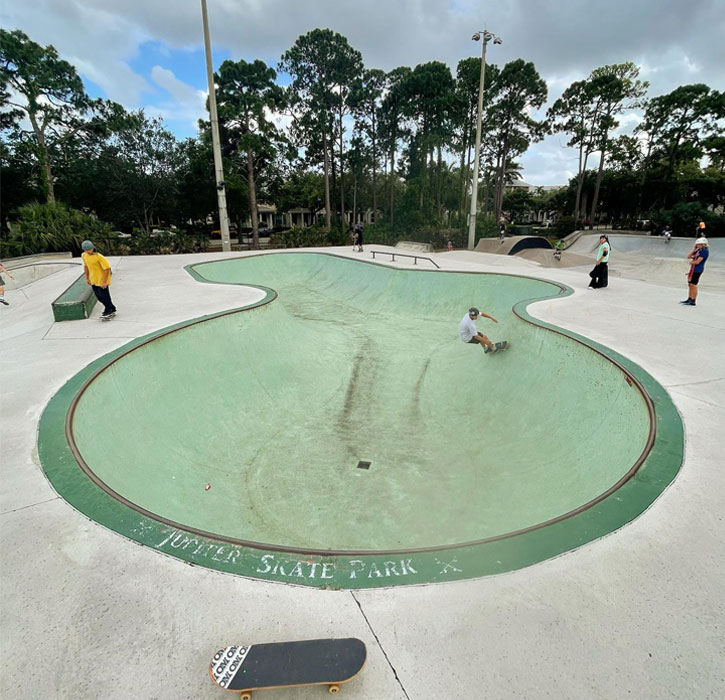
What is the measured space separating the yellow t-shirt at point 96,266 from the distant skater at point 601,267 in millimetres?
10643

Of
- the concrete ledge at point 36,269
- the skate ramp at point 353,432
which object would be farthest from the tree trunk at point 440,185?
the skate ramp at point 353,432

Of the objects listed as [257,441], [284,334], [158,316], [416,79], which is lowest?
[257,441]

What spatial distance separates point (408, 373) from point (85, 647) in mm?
7136

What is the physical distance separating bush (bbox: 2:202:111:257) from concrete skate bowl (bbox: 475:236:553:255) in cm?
2249

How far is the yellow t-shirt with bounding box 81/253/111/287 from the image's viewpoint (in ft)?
23.4

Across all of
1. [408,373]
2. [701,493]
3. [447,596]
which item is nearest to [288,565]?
[447,596]

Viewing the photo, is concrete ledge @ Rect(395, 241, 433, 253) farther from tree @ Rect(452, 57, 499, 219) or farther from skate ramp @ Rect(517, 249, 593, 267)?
tree @ Rect(452, 57, 499, 219)

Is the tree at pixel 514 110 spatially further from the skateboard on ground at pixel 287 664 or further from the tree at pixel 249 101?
the skateboard on ground at pixel 287 664

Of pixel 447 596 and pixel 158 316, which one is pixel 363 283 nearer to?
pixel 158 316

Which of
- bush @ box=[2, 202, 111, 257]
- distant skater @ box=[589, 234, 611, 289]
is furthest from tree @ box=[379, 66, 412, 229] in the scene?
distant skater @ box=[589, 234, 611, 289]

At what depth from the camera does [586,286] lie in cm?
1113

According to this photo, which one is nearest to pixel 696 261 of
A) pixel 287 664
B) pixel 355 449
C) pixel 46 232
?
pixel 355 449

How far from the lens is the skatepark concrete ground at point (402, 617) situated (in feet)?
5.74

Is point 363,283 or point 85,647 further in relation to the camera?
point 363,283
